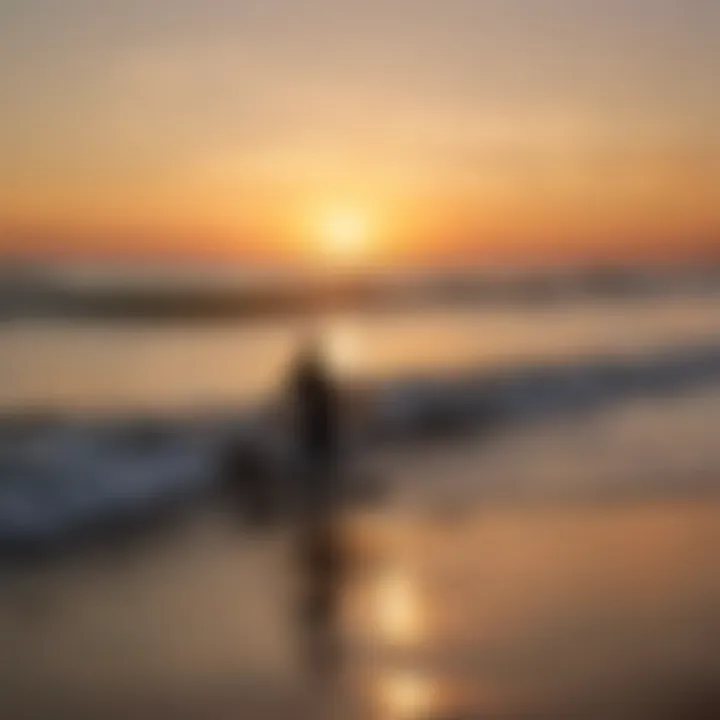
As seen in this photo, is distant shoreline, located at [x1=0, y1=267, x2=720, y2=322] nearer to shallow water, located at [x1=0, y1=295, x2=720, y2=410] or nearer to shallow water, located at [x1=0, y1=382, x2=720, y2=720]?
shallow water, located at [x1=0, y1=295, x2=720, y2=410]

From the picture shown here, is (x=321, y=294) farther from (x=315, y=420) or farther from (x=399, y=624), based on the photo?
(x=399, y=624)

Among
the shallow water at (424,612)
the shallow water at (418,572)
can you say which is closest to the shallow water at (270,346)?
the shallow water at (418,572)

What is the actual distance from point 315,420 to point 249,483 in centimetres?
11

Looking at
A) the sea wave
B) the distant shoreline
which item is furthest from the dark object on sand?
the distant shoreline

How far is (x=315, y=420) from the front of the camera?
1.17 metres

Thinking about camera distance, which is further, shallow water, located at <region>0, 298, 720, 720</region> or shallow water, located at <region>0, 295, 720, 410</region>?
shallow water, located at <region>0, 295, 720, 410</region>

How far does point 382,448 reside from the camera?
119 cm

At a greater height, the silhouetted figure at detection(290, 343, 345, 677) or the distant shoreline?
the distant shoreline

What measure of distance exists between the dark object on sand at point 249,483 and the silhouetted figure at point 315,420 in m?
0.04

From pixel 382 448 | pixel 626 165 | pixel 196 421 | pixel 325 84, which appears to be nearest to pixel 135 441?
pixel 196 421

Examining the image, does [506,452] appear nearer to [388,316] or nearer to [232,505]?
[388,316]

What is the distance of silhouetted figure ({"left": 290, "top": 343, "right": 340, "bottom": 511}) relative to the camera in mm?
1130

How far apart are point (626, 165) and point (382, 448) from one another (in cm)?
39

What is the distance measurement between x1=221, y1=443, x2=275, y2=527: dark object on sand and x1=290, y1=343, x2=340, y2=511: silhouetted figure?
41mm
